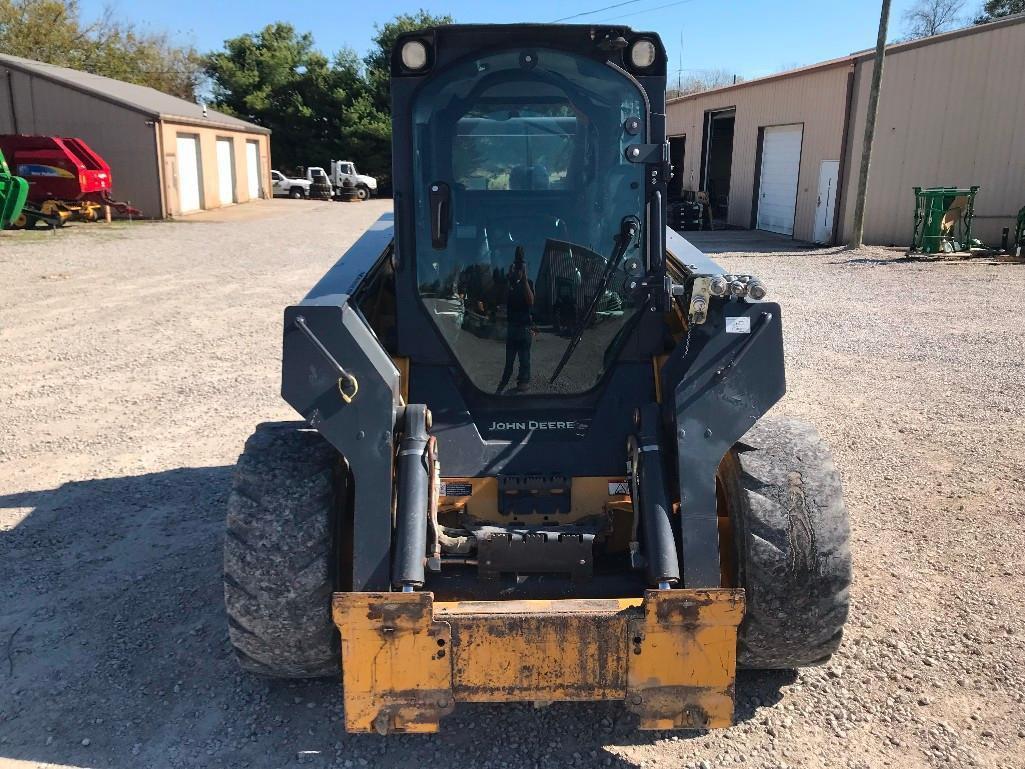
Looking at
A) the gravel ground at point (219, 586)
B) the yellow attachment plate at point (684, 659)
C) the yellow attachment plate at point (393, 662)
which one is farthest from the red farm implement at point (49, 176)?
the yellow attachment plate at point (684, 659)

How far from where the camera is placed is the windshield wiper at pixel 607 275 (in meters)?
3.65

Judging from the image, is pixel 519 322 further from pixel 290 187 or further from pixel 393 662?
pixel 290 187

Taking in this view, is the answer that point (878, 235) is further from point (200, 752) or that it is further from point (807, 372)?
point (200, 752)

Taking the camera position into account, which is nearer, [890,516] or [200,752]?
[200,752]

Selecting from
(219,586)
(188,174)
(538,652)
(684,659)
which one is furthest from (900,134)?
(188,174)

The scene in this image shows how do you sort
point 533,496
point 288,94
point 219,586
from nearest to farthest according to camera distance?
point 533,496 → point 219,586 → point 288,94

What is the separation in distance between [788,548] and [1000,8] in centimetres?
4433

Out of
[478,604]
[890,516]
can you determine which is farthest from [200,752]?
[890,516]

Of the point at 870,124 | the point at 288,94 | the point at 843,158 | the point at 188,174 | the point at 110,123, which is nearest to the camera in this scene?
the point at 870,124

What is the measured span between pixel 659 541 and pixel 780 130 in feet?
75.9

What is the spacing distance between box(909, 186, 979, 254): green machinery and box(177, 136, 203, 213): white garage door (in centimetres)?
2170

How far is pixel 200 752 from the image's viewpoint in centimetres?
332

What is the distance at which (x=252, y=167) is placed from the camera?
122 feet

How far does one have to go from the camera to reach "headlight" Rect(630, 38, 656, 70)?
349 cm
